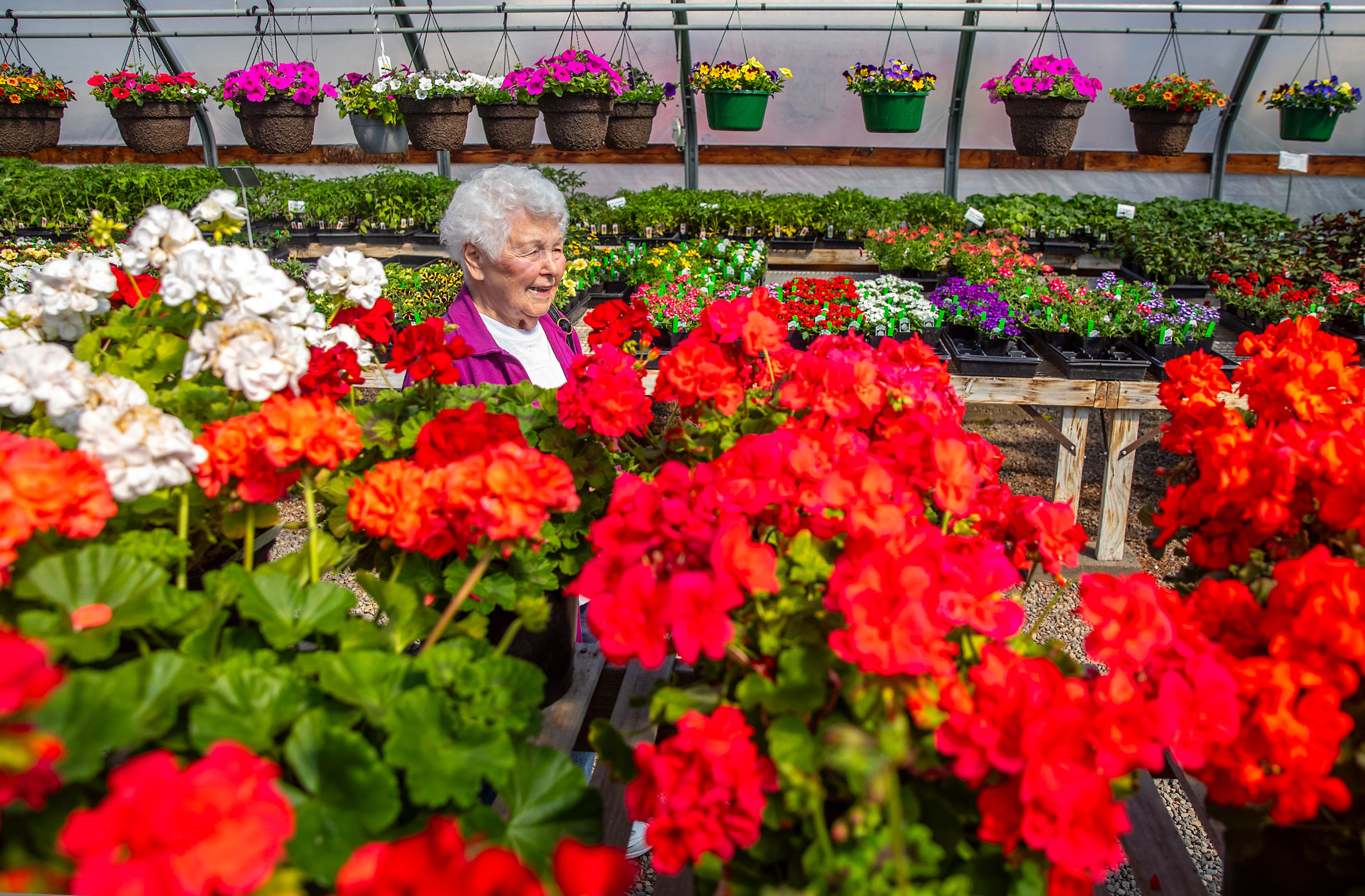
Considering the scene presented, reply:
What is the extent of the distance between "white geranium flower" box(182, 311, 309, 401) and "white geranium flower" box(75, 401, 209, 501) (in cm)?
7

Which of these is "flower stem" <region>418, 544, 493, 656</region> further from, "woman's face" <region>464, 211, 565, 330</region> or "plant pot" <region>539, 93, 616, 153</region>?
"plant pot" <region>539, 93, 616, 153</region>

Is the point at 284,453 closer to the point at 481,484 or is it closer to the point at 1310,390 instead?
the point at 481,484

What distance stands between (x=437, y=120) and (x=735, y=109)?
1550 millimetres

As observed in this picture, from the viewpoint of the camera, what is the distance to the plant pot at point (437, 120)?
3.92 m

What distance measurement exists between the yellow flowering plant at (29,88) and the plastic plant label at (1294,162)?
615 cm

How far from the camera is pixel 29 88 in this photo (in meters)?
4.34

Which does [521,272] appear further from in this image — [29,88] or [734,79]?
[29,88]

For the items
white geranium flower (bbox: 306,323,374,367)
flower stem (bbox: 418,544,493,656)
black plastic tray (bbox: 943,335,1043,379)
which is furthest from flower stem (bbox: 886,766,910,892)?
black plastic tray (bbox: 943,335,1043,379)

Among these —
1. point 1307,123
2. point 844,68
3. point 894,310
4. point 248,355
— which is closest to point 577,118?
point 894,310

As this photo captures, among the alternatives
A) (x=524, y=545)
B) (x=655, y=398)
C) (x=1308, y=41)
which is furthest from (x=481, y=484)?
(x=1308, y=41)

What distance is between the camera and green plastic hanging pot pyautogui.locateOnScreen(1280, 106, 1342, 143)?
179 inches

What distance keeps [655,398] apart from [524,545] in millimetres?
245

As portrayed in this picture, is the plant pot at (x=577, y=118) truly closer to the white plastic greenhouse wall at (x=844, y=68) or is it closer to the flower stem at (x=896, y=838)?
the white plastic greenhouse wall at (x=844, y=68)

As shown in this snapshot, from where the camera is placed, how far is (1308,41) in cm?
526
